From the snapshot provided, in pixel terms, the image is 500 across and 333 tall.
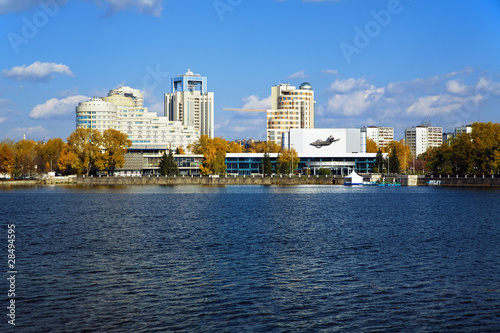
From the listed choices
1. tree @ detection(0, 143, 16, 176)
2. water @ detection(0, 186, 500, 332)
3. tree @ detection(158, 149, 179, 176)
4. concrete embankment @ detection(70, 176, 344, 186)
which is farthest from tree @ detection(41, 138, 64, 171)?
water @ detection(0, 186, 500, 332)

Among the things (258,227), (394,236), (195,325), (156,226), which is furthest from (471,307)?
(156,226)

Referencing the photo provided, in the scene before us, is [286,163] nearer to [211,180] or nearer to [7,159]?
[211,180]

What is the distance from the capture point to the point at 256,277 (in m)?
30.0

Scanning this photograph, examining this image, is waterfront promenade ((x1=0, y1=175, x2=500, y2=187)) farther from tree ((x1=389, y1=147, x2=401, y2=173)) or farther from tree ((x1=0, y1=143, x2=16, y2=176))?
tree ((x1=389, y1=147, x2=401, y2=173))

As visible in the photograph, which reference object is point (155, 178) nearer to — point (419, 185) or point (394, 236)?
point (419, 185)

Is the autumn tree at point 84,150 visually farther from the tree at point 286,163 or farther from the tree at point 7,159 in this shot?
the tree at point 286,163

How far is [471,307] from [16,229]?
1617 inches

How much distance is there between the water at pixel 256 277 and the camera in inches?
883

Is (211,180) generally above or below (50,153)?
below

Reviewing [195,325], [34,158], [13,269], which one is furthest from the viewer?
[34,158]

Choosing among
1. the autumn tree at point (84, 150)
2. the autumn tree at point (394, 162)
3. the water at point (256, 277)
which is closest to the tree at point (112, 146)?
the autumn tree at point (84, 150)

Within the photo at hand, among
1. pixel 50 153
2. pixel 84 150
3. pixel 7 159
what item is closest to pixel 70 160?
pixel 84 150

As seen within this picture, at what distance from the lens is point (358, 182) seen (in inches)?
6506

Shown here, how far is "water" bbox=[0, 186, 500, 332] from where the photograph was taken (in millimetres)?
22438
